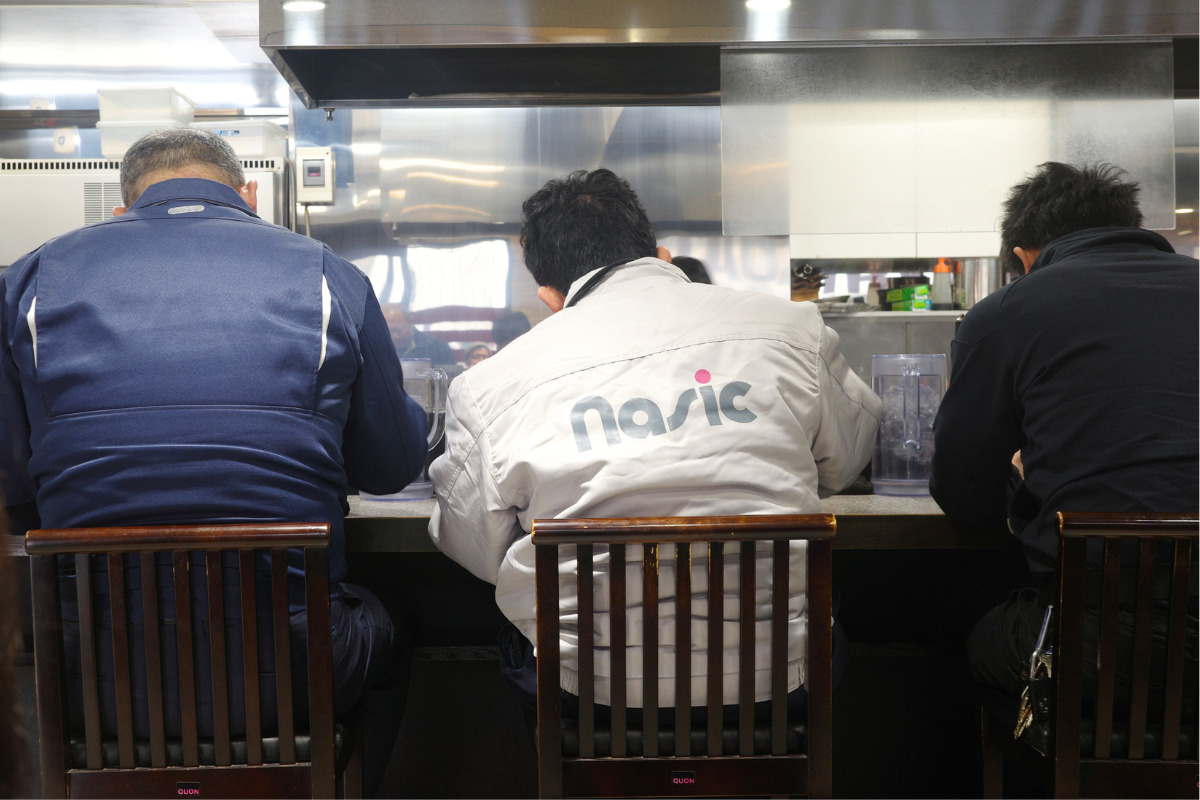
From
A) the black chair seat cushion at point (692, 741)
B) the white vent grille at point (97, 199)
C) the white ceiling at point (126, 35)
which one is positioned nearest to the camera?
the black chair seat cushion at point (692, 741)

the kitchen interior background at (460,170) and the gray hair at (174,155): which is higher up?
the kitchen interior background at (460,170)

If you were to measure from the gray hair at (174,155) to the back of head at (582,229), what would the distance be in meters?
0.51

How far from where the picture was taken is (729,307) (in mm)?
1299

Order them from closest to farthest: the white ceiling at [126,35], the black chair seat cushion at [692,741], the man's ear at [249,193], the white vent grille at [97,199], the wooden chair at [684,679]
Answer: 1. the wooden chair at [684,679]
2. the black chair seat cushion at [692,741]
3. the man's ear at [249,193]
4. the white vent grille at [97,199]
5. the white ceiling at [126,35]

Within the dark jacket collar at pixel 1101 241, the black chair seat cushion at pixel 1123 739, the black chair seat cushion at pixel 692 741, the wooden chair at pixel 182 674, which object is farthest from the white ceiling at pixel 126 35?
the black chair seat cushion at pixel 1123 739

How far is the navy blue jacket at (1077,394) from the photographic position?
1283mm

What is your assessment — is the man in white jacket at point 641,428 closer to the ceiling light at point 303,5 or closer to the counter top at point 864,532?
the counter top at point 864,532

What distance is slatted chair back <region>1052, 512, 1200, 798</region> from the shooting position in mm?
1094

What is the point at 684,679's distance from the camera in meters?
1.12

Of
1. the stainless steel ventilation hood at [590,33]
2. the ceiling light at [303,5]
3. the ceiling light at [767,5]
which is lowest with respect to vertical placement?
the ceiling light at [303,5]

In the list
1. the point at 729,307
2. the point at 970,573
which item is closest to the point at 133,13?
the point at 729,307

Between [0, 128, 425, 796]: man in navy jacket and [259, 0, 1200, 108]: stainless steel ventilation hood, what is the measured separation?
2.53 feet

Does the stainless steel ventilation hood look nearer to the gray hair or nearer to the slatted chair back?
the gray hair

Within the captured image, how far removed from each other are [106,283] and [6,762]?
1042 mm
